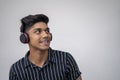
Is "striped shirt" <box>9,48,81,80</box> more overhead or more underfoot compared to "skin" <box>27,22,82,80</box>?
more underfoot

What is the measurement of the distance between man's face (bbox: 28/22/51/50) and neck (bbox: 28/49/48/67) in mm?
→ 68

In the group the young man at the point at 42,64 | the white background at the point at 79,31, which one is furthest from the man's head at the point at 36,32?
the white background at the point at 79,31

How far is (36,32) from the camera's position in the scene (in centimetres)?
172

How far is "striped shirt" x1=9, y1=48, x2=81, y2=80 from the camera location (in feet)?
5.94

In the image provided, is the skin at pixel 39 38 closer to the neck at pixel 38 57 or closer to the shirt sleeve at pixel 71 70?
the neck at pixel 38 57

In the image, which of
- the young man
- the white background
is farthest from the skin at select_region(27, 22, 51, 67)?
the white background

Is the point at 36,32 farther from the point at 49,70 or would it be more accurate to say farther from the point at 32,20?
the point at 49,70

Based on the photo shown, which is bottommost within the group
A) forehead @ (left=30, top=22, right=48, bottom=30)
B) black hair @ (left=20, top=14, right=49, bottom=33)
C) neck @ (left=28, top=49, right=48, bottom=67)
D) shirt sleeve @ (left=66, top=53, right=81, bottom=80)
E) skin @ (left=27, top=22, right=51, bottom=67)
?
shirt sleeve @ (left=66, top=53, right=81, bottom=80)

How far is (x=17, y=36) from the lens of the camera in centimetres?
246

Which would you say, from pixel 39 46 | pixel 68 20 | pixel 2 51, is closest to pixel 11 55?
pixel 2 51

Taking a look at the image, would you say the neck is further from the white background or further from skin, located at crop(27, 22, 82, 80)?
the white background

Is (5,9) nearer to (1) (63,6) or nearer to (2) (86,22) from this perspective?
(1) (63,6)

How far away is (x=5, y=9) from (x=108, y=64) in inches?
42.8

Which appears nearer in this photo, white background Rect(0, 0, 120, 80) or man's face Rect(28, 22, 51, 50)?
man's face Rect(28, 22, 51, 50)
